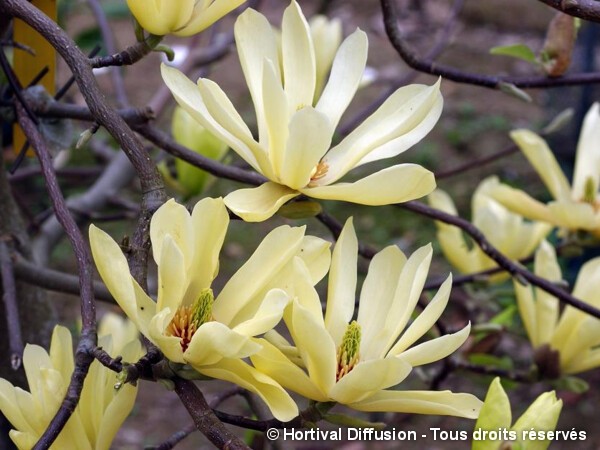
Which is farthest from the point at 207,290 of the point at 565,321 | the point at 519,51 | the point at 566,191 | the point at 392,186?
the point at 566,191

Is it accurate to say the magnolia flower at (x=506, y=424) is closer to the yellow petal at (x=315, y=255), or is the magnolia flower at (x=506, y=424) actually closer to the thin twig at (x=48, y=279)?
the yellow petal at (x=315, y=255)

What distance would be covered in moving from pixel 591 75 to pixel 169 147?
1.24ft

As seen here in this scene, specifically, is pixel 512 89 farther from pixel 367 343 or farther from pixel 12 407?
pixel 12 407

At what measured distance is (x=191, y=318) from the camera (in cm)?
48

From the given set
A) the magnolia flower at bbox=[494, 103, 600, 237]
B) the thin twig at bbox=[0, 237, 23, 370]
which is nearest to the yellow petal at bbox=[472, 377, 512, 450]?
the thin twig at bbox=[0, 237, 23, 370]

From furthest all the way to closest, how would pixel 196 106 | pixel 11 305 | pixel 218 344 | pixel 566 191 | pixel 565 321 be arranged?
pixel 566 191 → pixel 565 321 → pixel 11 305 → pixel 196 106 → pixel 218 344

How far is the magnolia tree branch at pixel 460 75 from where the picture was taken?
0.75 meters

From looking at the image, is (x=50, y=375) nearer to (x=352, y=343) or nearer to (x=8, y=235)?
(x=352, y=343)

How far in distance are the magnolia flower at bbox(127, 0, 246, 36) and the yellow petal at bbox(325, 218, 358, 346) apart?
164 mm

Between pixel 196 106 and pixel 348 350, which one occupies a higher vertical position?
pixel 196 106

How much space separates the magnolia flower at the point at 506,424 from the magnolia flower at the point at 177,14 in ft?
0.96

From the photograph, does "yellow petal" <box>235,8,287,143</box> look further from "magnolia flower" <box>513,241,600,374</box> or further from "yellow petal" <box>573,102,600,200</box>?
"yellow petal" <box>573,102,600,200</box>

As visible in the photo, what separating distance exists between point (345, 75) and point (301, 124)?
122 millimetres

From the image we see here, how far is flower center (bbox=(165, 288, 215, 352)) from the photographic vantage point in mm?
476
